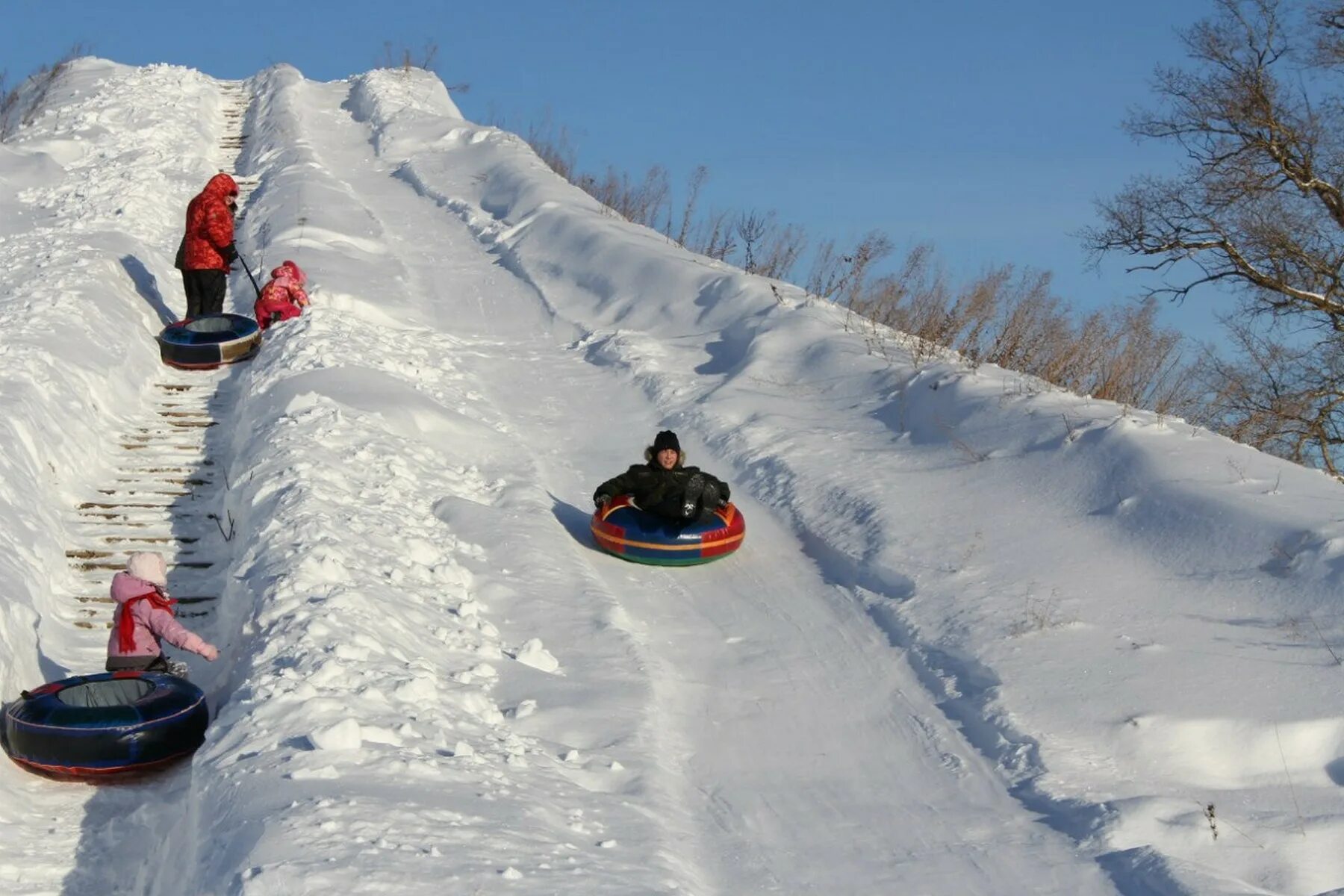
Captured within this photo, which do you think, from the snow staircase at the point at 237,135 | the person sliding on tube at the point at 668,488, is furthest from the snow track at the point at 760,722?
the snow staircase at the point at 237,135

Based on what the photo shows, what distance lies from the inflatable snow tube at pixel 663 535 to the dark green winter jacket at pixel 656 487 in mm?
75

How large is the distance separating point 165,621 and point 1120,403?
720 cm

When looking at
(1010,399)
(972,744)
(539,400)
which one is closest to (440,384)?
(539,400)

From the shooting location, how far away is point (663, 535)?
28.9ft

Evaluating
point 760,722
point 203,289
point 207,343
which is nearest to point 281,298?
point 203,289

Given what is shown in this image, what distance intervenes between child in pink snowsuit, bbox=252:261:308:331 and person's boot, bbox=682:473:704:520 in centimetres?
575

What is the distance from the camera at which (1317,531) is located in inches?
288

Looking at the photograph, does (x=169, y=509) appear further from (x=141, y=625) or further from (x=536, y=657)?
(x=536, y=657)

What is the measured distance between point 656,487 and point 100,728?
416 cm

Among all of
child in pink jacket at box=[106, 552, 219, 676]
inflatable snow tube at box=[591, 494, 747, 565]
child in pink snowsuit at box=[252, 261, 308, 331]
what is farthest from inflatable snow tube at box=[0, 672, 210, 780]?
child in pink snowsuit at box=[252, 261, 308, 331]

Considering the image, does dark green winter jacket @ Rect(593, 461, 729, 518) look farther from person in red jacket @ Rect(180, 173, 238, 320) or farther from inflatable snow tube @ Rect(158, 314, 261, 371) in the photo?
person in red jacket @ Rect(180, 173, 238, 320)

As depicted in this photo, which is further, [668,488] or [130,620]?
[668,488]

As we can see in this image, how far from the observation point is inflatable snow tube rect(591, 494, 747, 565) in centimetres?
874

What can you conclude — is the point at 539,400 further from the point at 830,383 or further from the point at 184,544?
the point at 184,544
